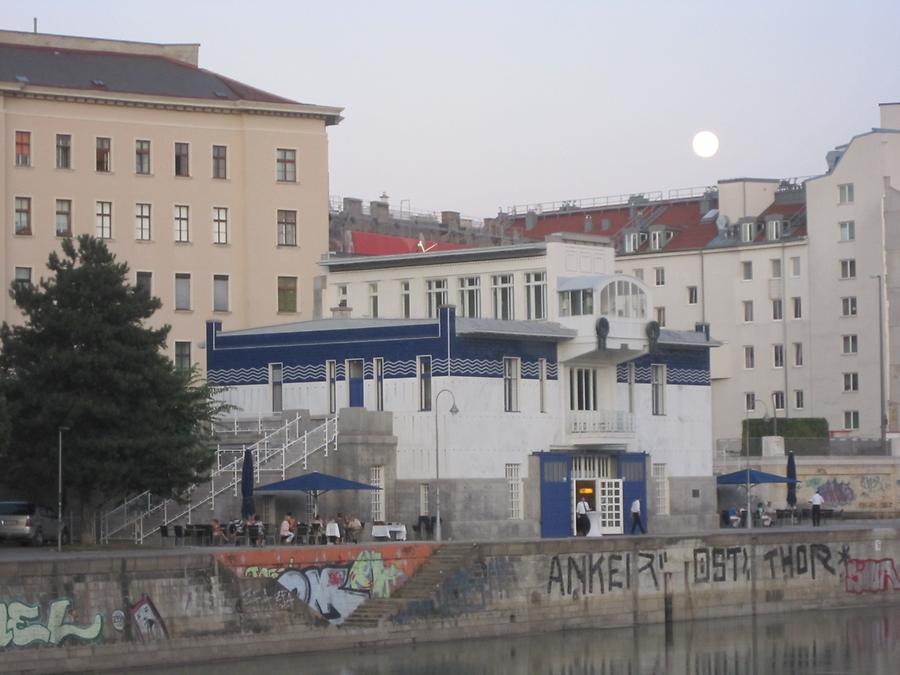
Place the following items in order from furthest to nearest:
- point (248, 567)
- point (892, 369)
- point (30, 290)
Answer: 1. point (892, 369)
2. point (30, 290)
3. point (248, 567)

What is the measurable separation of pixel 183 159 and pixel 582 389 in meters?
31.5

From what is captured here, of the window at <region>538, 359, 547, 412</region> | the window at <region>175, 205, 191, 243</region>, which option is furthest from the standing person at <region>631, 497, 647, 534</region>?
the window at <region>175, 205, 191, 243</region>

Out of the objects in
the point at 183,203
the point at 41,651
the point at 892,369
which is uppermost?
the point at 183,203

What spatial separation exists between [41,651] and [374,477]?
72.1 ft

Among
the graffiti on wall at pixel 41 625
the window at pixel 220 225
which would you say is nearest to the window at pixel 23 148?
the window at pixel 220 225

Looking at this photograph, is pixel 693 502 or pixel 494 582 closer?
pixel 494 582

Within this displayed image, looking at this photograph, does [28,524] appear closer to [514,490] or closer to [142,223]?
[514,490]

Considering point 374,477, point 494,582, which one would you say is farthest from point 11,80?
point 494,582

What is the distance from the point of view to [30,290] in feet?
199

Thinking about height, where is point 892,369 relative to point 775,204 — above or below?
below

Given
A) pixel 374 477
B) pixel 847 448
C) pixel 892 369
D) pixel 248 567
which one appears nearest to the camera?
pixel 248 567

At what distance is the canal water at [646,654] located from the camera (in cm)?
5456

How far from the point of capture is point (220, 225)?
330ft

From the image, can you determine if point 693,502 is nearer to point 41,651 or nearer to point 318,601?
point 318,601
